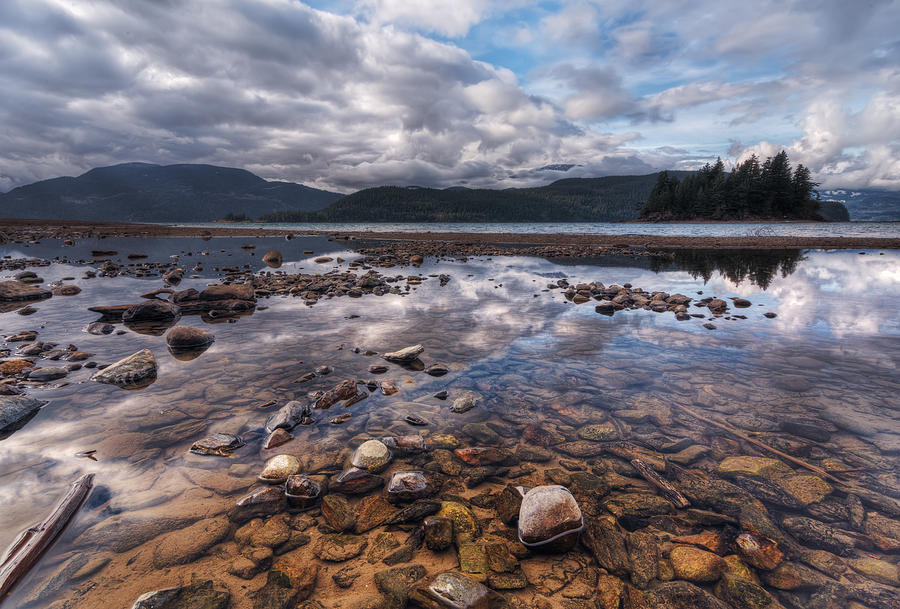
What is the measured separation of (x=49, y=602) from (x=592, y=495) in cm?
477

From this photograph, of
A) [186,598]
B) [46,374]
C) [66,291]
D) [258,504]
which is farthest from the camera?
[66,291]

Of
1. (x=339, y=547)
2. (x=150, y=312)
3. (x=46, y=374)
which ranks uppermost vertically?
(x=150, y=312)

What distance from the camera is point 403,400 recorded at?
19.5 ft

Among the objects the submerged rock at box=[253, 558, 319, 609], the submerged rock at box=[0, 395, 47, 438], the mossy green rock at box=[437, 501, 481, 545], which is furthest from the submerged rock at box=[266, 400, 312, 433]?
the submerged rock at box=[0, 395, 47, 438]

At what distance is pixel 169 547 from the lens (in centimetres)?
319

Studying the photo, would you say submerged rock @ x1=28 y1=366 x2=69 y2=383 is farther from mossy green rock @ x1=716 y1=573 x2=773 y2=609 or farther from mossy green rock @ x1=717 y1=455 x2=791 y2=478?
mossy green rock @ x1=717 y1=455 x2=791 y2=478

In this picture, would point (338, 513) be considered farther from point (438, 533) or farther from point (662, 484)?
point (662, 484)

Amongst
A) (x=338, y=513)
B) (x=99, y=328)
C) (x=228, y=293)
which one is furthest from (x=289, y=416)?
(x=228, y=293)

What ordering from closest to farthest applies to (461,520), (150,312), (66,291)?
1. (461,520)
2. (150,312)
3. (66,291)

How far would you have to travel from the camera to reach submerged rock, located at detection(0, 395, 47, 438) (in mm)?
4852

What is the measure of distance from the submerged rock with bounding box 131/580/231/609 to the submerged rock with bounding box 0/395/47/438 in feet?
14.1

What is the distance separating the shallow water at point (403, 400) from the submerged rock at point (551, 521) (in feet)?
1.47

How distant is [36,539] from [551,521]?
4.52 m

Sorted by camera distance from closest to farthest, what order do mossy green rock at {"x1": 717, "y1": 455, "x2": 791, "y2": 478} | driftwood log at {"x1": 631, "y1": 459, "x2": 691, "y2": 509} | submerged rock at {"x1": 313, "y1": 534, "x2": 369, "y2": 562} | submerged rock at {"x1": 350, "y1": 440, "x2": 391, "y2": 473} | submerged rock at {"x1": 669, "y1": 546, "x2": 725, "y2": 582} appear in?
submerged rock at {"x1": 669, "y1": 546, "x2": 725, "y2": 582} < submerged rock at {"x1": 313, "y1": 534, "x2": 369, "y2": 562} < driftwood log at {"x1": 631, "y1": 459, "x2": 691, "y2": 509} < mossy green rock at {"x1": 717, "y1": 455, "x2": 791, "y2": 478} < submerged rock at {"x1": 350, "y1": 440, "x2": 391, "y2": 473}
